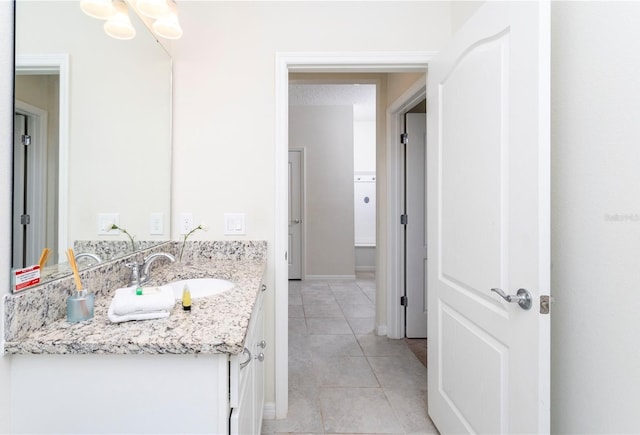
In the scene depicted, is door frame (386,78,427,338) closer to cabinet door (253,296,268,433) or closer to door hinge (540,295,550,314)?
cabinet door (253,296,268,433)

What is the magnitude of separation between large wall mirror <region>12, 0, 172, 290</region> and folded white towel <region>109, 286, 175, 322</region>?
245 millimetres

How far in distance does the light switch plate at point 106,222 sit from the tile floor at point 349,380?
1.24 metres

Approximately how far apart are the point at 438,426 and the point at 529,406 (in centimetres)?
75

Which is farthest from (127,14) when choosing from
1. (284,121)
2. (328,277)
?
(328,277)

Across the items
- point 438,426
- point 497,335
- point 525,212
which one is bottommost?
point 438,426

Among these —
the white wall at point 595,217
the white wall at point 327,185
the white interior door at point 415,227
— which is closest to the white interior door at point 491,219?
the white wall at point 595,217

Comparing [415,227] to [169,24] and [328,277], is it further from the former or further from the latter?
[328,277]

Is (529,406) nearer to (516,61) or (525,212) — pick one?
(525,212)

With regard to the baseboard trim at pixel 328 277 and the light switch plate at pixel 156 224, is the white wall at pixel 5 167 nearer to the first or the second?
the light switch plate at pixel 156 224

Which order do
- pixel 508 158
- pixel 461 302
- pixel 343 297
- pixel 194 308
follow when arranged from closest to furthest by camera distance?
1. pixel 194 308
2. pixel 508 158
3. pixel 461 302
4. pixel 343 297

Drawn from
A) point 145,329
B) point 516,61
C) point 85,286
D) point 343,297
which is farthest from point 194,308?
point 343,297

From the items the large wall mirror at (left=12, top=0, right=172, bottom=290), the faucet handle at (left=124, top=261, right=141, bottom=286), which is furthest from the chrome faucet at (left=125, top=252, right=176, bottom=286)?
the large wall mirror at (left=12, top=0, right=172, bottom=290)

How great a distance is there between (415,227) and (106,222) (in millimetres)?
2324

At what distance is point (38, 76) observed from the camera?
0.87 meters
